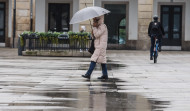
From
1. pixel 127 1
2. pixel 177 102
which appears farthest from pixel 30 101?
pixel 127 1

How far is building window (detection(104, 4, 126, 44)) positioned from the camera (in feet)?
116

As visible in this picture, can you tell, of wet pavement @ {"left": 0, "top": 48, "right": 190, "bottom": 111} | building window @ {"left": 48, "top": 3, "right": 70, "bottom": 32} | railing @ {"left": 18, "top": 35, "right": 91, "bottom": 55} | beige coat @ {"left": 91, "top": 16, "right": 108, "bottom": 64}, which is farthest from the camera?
building window @ {"left": 48, "top": 3, "right": 70, "bottom": 32}

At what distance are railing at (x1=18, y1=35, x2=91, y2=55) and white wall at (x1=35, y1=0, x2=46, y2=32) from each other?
11.4 meters

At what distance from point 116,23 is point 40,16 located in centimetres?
521

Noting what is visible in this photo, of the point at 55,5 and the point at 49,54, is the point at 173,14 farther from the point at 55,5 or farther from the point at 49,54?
the point at 49,54

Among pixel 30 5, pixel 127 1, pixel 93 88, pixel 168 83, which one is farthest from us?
pixel 127 1

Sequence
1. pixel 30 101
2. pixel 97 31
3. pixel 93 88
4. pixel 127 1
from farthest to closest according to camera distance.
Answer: pixel 127 1, pixel 97 31, pixel 93 88, pixel 30 101

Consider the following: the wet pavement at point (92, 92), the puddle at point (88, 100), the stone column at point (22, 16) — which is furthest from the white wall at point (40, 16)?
the puddle at point (88, 100)

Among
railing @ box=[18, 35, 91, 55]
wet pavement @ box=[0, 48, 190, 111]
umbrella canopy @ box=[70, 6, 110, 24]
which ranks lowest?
wet pavement @ box=[0, 48, 190, 111]

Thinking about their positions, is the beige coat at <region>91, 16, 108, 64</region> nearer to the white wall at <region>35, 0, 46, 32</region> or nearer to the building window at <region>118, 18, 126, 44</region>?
the building window at <region>118, 18, 126, 44</region>

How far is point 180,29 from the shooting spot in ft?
116

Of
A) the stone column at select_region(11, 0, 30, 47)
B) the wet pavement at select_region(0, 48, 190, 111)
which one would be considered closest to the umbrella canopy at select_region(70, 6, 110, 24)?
the wet pavement at select_region(0, 48, 190, 111)

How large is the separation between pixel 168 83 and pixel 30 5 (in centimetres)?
2106

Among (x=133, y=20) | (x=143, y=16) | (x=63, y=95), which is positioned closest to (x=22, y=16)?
(x=133, y=20)
